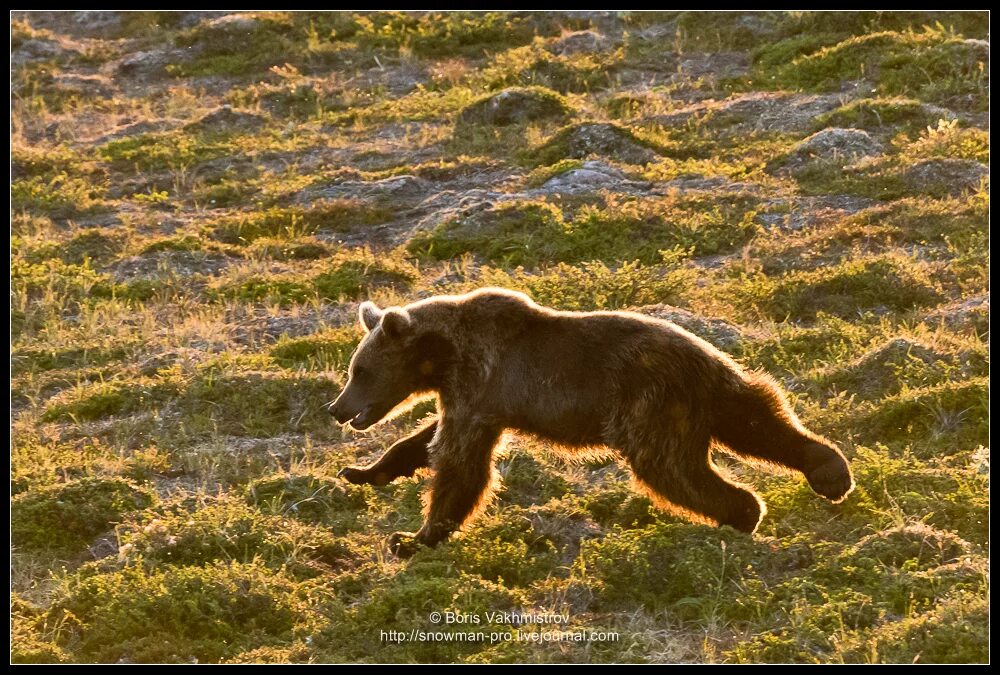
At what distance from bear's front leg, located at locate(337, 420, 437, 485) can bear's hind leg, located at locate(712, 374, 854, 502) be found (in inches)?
80.0

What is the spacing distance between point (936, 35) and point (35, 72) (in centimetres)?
1598

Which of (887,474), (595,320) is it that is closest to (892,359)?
(887,474)

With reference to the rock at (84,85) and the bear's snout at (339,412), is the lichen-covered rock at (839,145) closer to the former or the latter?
the bear's snout at (339,412)

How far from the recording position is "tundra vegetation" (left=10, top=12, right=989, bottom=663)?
300 inches

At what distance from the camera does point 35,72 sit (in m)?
24.9

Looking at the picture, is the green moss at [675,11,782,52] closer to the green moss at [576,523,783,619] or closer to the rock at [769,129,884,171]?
the rock at [769,129,884,171]

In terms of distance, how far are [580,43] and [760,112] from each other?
519 centimetres

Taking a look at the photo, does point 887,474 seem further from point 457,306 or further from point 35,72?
point 35,72

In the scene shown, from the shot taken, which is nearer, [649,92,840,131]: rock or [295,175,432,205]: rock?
[295,175,432,205]: rock

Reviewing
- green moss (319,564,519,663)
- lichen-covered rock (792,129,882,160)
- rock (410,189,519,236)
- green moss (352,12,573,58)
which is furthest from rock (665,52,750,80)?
green moss (319,564,519,663)

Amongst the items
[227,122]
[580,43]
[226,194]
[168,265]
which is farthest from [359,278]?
[580,43]

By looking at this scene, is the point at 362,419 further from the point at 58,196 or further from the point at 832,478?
the point at 58,196

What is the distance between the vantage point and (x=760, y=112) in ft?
65.4

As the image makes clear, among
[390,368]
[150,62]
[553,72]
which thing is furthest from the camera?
[150,62]
